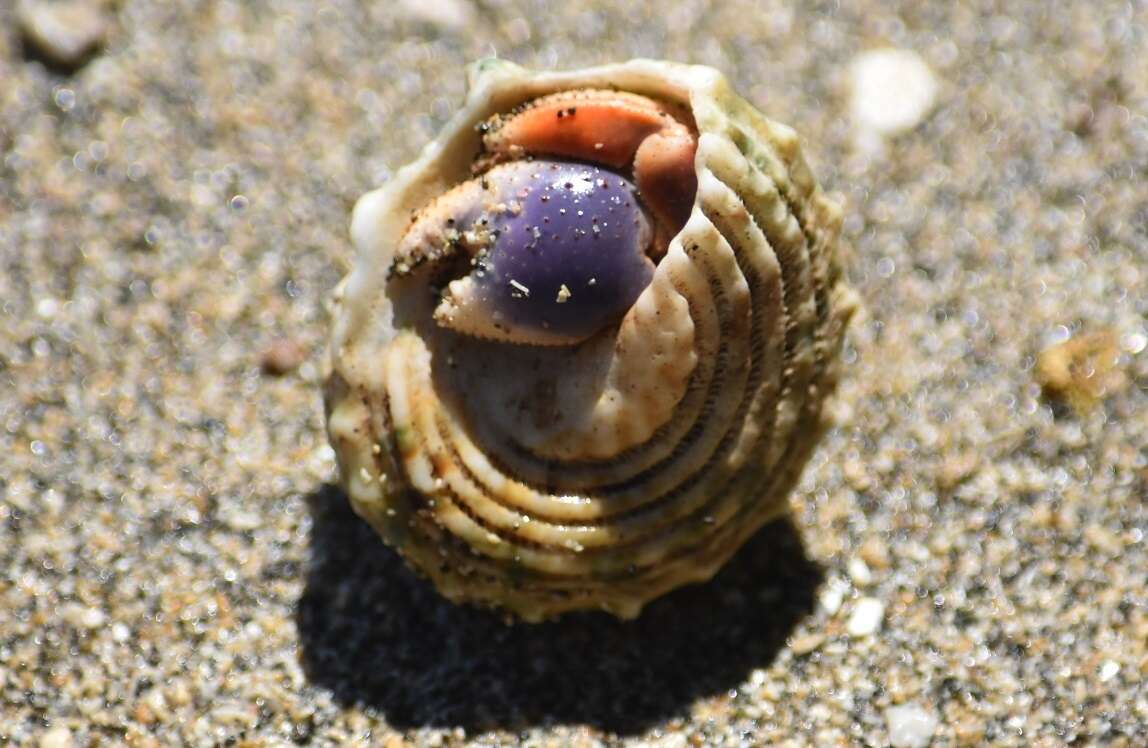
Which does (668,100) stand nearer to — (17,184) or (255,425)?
(255,425)

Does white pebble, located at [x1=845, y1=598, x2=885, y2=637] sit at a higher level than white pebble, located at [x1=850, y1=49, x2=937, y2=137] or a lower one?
lower

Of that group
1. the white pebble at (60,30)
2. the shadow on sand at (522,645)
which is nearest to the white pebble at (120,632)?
the shadow on sand at (522,645)

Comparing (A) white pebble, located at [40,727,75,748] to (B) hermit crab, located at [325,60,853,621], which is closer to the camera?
(B) hermit crab, located at [325,60,853,621]

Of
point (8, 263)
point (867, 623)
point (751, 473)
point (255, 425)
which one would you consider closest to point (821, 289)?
point (751, 473)

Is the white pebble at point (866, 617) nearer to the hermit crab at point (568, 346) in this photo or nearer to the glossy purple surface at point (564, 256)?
the hermit crab at point (568, 346)

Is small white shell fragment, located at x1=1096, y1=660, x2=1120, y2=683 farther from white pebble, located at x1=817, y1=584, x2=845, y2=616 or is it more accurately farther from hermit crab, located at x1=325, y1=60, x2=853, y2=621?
hermit crab, located at x1=325, y1=60, x2=853, y2=621

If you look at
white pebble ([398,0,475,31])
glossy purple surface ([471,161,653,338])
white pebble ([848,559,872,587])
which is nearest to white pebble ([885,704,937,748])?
white pebble ([848,559,872,587])
